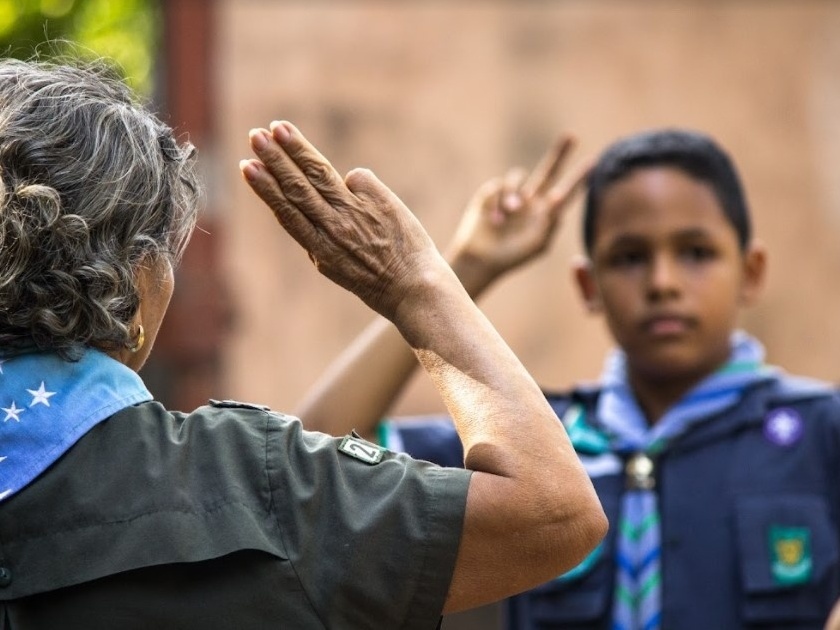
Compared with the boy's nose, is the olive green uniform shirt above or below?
below

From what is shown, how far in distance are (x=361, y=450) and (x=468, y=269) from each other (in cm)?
126

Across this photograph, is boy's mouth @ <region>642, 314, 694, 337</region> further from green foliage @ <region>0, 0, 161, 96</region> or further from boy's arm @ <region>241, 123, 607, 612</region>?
green foliage @ <region>0, 0, 161, 96</region>

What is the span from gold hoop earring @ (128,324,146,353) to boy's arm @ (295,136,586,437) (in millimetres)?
1003

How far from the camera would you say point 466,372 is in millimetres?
1820

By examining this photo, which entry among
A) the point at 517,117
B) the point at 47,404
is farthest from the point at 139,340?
the point at 517,117

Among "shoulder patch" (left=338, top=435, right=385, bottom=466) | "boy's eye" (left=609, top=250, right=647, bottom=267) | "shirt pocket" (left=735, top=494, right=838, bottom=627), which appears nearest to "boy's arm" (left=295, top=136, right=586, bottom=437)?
"boy's eye" (left=609, top=250, right=647, bottom=267)

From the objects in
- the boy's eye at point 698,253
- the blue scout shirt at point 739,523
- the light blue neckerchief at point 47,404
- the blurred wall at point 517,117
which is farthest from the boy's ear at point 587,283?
the blurred wall at point 517,117

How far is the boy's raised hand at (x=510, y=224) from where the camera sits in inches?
118


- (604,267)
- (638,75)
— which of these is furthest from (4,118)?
(638,75)

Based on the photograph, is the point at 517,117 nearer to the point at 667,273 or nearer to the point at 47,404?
the point at 667,273

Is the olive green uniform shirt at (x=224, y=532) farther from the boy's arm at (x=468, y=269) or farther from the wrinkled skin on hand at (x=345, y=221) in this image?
the boy's arm at (x=468, y=269)

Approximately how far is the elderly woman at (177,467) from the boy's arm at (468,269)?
102 centimetres

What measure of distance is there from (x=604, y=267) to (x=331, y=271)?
4.43 feet

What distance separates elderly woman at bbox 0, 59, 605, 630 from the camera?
65.0 inches
